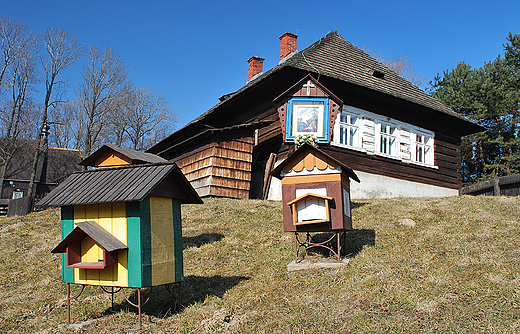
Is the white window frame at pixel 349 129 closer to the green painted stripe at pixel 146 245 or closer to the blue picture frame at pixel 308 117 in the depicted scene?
the blue picture frame at pixel 308 117

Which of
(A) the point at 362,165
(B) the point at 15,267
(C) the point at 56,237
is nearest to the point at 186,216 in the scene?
(C) the point at 56,237

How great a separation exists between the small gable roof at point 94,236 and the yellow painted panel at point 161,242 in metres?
0.42

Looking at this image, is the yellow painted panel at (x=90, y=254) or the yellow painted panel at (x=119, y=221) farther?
the yellow painted panel at (x=90, y=254)

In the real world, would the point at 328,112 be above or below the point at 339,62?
below

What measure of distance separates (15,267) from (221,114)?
1115 centimetres

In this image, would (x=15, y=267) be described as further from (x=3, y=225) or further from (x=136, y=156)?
(x=3, y=225)

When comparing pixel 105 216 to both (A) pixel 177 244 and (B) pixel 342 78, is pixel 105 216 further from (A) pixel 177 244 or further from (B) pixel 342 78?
(B) pixel 342 78

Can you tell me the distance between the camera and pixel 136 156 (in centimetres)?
934

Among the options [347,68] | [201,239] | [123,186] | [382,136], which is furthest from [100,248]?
[382,136]

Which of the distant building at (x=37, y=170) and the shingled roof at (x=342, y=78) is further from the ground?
the shingled roof at (x=342, y=78)

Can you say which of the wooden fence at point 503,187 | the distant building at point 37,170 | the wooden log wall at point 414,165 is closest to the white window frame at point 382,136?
the wooden log wall at point 414,165

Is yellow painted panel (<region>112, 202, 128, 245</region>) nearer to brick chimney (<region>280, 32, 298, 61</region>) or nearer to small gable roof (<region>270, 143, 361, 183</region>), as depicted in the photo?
small gable roof (<region>270, 143, 361, 183</region>)

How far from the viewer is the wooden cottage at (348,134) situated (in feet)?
52.1

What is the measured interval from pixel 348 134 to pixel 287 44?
27.3 feet
